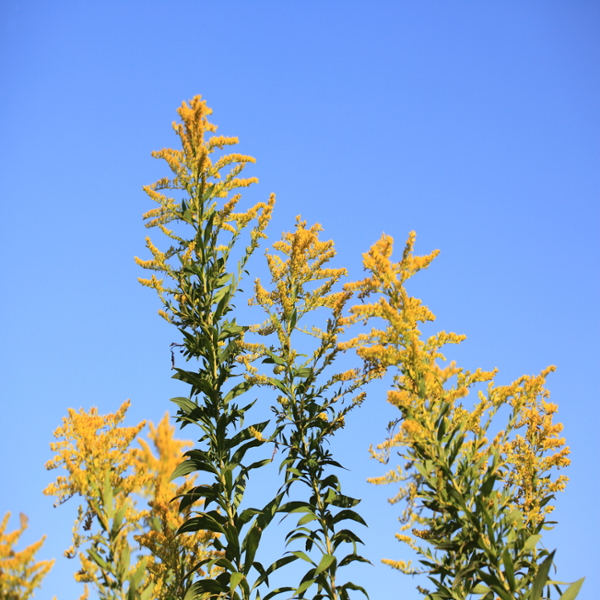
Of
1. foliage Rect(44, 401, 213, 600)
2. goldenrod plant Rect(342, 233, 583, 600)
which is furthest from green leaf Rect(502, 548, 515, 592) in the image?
foliage Rect(44, 401, 213, 600)

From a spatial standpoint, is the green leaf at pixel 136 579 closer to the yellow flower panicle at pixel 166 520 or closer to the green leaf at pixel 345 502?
the yellow flower panicle at pixel 166 520

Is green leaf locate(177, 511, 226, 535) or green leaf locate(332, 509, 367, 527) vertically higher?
green leaf locate(332, 509, 367, 527)

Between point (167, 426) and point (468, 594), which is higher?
point (167, 426)

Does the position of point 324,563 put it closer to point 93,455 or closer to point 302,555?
point 302,555

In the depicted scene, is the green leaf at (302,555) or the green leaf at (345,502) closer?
the green leaf at (302,555)

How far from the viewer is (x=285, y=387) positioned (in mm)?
7348

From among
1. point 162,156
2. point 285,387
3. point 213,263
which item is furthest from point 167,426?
point 162,156

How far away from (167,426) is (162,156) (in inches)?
148

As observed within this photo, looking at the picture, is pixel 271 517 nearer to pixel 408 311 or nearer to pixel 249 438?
pixel 249 438

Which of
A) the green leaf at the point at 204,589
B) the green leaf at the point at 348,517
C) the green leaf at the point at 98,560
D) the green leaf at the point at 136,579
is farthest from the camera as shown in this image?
the green leaf at the point at 348,517

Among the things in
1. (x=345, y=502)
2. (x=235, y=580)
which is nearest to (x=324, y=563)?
(x=345, y=502)

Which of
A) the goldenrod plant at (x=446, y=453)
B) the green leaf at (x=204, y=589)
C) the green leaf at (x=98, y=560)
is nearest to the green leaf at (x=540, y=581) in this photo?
the goldenrod plant at (x=446, y=453)

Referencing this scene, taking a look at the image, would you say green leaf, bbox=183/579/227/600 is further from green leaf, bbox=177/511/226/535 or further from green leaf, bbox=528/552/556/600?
green leaf, bbox=528/552/556/600

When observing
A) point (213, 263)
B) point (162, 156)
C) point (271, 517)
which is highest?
point (162, 156)
